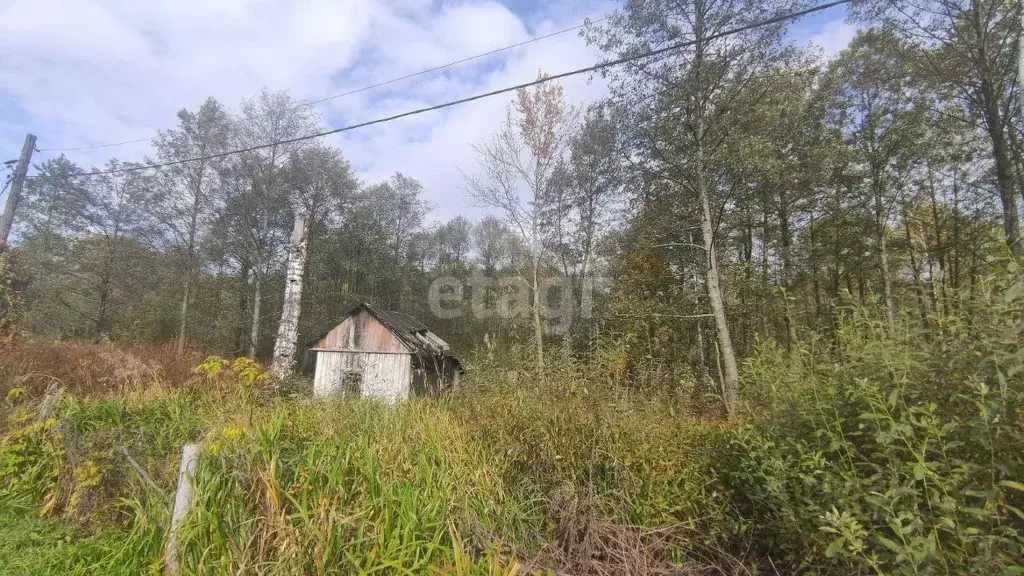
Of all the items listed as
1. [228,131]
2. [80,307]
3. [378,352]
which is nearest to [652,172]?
[378,352]

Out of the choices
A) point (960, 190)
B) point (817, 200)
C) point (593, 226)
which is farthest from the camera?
point (593, 226)

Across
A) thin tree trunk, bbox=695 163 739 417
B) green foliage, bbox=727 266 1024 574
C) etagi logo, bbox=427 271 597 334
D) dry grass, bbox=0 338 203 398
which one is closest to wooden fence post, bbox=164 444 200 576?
green foliage, bbox=727 266 1024 574

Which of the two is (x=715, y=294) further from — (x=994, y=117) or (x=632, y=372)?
(x=994, y=117)

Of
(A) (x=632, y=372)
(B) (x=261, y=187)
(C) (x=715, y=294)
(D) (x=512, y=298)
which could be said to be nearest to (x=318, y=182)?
(B) (x=261, y=187)

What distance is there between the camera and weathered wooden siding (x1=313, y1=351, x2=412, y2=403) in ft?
43.5

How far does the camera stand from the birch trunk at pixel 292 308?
24.5 ft

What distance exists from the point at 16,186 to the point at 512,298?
53.5 ft

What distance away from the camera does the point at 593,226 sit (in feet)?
59.5

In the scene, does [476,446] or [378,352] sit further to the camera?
[378,352]

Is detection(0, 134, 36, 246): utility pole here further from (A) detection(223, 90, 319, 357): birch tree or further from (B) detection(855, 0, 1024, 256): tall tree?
(B) detection(855, 0, 1024, 256): tall tree

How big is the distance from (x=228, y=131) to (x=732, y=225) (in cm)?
2022

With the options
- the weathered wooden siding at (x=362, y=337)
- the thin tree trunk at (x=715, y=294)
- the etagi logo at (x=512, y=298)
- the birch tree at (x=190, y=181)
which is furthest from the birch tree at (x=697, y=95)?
the birch tree at (x=190, y=181)

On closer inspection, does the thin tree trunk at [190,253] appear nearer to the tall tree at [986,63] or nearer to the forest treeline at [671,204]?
the forest treeline at [671,204]

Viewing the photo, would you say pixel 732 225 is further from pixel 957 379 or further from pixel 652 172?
pixel 957 379
